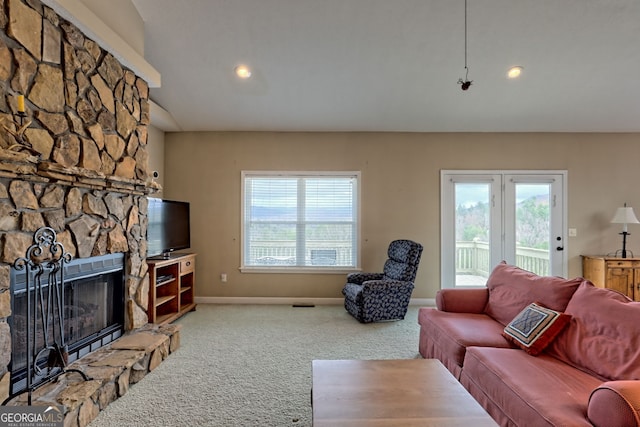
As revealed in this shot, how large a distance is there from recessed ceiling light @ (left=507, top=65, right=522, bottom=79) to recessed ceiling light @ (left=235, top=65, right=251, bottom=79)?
9.92 feet

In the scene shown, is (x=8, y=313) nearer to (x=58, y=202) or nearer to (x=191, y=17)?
(x=58, y=202)

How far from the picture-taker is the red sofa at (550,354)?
59.1 inches

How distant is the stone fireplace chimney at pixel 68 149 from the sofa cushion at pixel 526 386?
2.83 metres

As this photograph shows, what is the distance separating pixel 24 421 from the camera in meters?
1.90

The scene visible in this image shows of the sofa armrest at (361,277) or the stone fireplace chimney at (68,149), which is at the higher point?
the stone fireplace chimney at (68,149)

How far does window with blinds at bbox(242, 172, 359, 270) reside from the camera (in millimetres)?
5176

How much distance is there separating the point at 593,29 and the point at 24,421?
5.49 m

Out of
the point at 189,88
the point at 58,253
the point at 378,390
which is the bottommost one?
the point at 378,390

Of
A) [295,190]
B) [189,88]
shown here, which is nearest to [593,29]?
[295,190]

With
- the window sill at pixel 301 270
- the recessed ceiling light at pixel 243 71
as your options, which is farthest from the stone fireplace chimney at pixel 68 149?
the window sill at pixel 301 270

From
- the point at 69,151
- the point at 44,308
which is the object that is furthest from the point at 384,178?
the point at 44,308

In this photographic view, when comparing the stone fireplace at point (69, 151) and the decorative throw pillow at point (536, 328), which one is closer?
the stone fireplace at point (69, 151)

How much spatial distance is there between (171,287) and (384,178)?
3.39 metres

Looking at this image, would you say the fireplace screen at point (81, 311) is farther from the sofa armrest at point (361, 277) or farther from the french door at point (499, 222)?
the french door at point (499, 222)
